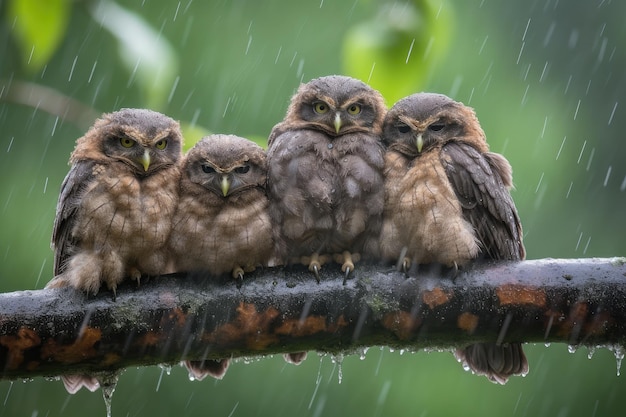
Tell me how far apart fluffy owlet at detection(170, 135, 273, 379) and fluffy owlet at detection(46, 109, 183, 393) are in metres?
0.08

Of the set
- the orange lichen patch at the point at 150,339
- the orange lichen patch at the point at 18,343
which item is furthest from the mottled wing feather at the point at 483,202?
the orange lichen patch at the point at 18,343

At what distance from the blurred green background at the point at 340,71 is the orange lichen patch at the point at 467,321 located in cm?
395

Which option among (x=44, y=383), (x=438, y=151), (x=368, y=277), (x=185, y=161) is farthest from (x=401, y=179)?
(x=44, y=383)

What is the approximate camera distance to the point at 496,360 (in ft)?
13.4

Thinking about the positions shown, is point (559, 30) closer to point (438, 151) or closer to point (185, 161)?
point (438, 151)

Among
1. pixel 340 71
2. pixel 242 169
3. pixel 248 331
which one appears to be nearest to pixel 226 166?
pixel 242 169

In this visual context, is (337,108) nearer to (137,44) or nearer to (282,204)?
(282,204)

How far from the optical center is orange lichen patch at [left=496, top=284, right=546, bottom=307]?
3.36 metres

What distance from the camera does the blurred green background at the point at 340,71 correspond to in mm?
7402

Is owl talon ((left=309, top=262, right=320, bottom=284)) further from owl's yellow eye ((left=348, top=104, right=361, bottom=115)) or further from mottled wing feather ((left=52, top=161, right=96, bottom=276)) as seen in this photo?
mottled wing feather ((left=52, top=161, right=96, bottom=276))

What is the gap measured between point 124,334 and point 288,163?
1203 millimetres

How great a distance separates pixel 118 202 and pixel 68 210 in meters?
0.25

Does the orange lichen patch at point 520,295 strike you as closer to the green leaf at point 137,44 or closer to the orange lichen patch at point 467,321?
the orange lichen patch at point 467,321

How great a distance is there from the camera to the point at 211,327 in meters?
3.37
